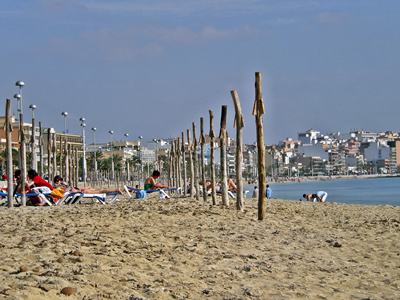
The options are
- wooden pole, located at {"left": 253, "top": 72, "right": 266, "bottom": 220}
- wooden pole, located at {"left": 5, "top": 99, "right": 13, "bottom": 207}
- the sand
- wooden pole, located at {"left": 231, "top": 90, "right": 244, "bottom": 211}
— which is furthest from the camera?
wooden pole, located at {"left": 5, "top": 99, "right": 13, "bottom": 207}

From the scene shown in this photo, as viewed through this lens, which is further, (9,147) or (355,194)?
(355,194)

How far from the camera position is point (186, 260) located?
30.1 ft

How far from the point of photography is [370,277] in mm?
9102

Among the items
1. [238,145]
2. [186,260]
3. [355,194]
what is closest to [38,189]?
[238,145]

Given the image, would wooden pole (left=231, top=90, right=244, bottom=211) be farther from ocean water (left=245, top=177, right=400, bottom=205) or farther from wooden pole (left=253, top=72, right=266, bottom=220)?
ocean water (left=245, top=177, right=400, bottom=205)

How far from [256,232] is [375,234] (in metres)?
2.41

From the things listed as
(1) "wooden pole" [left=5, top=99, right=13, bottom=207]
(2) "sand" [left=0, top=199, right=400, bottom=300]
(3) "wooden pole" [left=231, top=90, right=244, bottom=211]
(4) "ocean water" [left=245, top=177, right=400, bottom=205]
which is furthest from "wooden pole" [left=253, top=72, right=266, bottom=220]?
(4) "ocean water" [left=245, top=177, right=400, bottom=205]

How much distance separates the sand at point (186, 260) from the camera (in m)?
7.29

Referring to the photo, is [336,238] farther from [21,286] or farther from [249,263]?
[21,286]

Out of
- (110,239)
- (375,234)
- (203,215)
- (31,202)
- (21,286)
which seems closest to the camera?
(21,286)

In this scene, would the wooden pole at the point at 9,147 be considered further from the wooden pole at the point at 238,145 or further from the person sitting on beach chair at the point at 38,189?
the wooden pole at the point at 238,145

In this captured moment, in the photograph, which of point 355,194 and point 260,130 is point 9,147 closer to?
point 260,130

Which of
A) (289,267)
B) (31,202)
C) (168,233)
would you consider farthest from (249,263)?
(31,202)

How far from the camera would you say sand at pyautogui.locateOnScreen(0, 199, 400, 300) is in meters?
7.29
